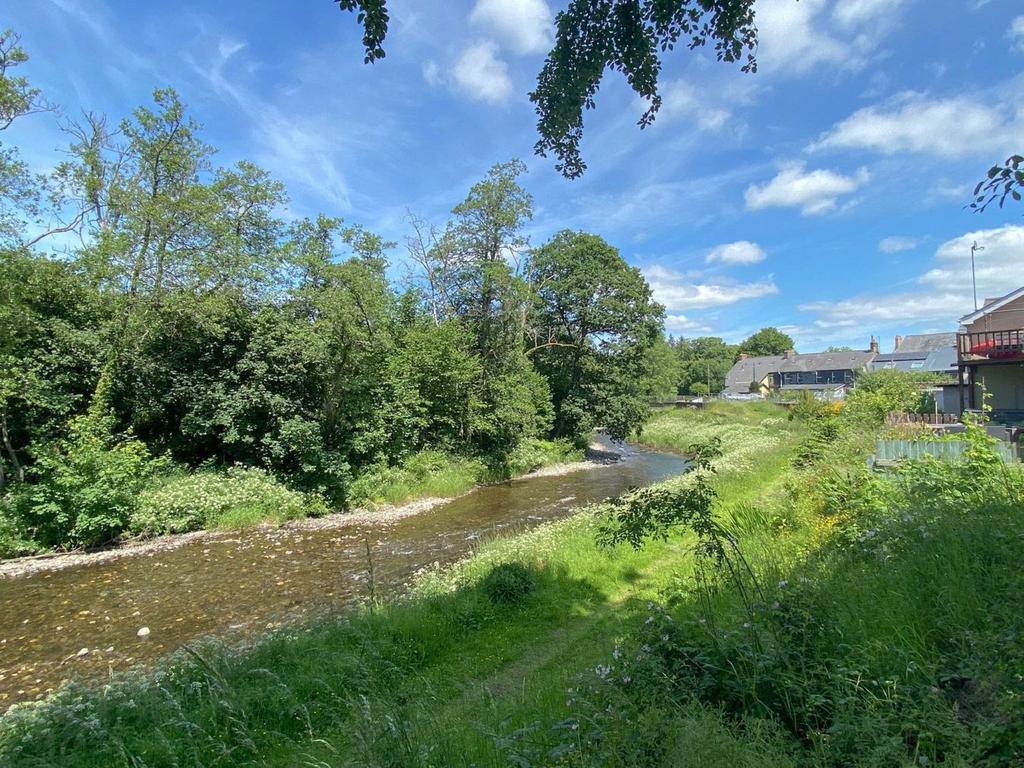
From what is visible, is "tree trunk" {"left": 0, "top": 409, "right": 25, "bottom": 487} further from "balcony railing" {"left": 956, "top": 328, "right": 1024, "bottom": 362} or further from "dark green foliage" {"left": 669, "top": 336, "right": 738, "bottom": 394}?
"dark green foliage" {"left": 669, "top": 336, "right": 738, "bottom": 394}

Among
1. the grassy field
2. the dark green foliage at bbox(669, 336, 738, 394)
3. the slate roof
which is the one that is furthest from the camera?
the dark green foliage at bbox(669, 336, 738, 394)

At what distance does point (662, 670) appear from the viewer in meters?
3.50

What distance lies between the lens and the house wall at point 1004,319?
79.9 feet

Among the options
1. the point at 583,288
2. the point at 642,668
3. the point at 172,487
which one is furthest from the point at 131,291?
the point at 583,288

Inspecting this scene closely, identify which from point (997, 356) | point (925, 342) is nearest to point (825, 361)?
point (925, 342)

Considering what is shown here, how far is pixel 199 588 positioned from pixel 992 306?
3603cm

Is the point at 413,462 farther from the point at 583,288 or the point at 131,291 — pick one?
the point at 583,288

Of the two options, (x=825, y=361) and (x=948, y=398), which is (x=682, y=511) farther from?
(x=825, y=361)

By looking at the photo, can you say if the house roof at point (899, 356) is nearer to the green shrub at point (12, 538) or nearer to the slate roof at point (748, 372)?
the slate roof at point (748, 372)

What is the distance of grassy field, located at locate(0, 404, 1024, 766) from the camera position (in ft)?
8.70

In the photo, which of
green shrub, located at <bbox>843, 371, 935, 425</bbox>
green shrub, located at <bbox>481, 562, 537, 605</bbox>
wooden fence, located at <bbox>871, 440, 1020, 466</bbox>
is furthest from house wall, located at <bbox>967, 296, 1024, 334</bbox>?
→ green shrub, located at <bbox>481, 562, 537, 605</bbox>

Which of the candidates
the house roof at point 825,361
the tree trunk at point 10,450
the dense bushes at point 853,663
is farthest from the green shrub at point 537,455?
the house roof at point 825,361

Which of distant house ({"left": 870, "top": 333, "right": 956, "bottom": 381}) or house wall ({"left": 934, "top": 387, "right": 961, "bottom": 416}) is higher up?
distant house ({"left": 870, "top": 333, "right": 956, "bottom": 381})

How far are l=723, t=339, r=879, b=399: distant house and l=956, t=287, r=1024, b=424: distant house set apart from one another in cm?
4338
